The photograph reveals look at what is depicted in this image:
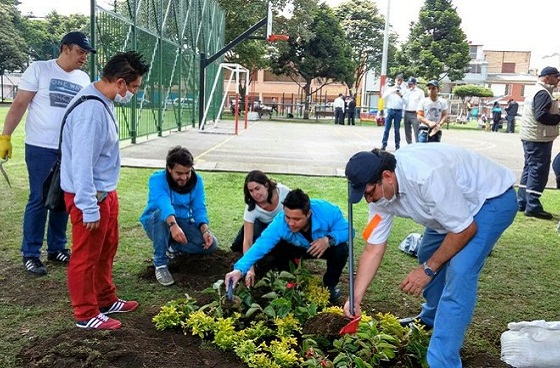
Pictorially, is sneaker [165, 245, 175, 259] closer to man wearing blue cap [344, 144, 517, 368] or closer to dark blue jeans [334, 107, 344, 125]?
man wearing blue cap [344, 144, 517, 368]

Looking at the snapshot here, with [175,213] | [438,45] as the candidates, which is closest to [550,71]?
[175,213]

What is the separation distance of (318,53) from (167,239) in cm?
3720

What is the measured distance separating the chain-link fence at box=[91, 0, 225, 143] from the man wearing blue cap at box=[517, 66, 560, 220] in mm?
7536

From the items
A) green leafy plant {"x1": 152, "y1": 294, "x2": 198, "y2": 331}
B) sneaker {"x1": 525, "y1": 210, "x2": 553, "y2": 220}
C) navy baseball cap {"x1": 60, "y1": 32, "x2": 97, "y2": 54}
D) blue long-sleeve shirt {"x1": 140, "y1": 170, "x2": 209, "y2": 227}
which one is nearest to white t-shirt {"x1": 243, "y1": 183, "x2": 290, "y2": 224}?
blue long-sleeve shirt {"x1": 140, "y1": 170, "x2": 209, "y2": 227}

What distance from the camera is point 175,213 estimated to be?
4.40 m

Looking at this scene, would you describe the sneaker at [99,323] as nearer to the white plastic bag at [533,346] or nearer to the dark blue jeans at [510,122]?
the white plastic bag at [533,346]

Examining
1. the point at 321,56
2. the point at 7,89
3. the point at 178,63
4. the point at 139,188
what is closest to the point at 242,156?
the point at 139,188

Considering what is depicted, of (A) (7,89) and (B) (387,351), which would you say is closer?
(B) (387,351)

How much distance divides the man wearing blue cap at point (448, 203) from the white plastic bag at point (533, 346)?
1.76 ft

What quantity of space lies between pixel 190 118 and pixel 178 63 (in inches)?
144

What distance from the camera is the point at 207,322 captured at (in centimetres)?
331

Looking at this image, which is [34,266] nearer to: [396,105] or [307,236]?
[307,236]

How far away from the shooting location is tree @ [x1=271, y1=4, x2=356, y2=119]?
39.6m

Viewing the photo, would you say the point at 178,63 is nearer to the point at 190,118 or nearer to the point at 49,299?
the point at 190,118
